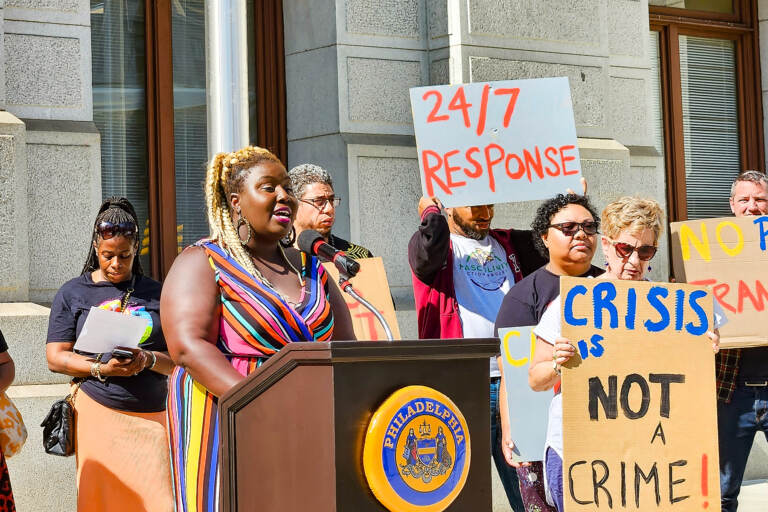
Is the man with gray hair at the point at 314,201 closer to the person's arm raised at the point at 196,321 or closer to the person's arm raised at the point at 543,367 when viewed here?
the person's arm raised at the point at 543,367

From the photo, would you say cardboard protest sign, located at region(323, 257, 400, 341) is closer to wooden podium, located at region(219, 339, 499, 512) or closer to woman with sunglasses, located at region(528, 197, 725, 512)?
woman with sunglasses, located at region(528, 197, 725, 512)

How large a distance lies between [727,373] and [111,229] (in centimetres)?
301

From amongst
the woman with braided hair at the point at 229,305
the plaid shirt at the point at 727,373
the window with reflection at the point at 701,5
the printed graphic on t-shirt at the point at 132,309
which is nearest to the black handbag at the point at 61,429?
the printed graphic on t-shirt at the point at 132,309

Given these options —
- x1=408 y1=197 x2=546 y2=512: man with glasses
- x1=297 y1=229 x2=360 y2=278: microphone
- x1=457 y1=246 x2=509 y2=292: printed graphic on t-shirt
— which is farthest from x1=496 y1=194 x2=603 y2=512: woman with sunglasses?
x1=297 y1=229 x2=360 y2=278: microphone

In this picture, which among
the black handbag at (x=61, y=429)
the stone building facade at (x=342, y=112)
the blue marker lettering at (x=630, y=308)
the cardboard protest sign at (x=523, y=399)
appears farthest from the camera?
the stone building facade at (x=342, y=112)

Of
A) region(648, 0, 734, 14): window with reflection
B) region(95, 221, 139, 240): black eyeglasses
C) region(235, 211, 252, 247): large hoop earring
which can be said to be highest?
region(648, 0, 734, 14): window with reflection

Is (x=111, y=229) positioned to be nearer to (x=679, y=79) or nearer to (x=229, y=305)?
(x=229, y=305)

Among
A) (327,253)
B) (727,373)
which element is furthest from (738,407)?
(327,253)

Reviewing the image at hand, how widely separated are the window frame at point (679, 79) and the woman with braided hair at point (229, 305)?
6945 millimetres

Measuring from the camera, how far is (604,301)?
13.7 feet

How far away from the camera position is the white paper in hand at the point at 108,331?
504cm

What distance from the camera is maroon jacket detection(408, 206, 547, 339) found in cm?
532

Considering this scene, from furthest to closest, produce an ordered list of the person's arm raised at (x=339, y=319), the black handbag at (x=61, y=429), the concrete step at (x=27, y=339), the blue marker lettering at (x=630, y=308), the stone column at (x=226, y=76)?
the stone column at (x=226, y=76) < the concrete step at (x=27, y=339) < the black handbag at (x=61, y=429) < the blue marker lettering at (x=630, y=308) < the person's arm raised at (x=339, y=319)

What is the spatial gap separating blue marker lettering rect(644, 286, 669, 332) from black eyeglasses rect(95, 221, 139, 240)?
2.48 meters
